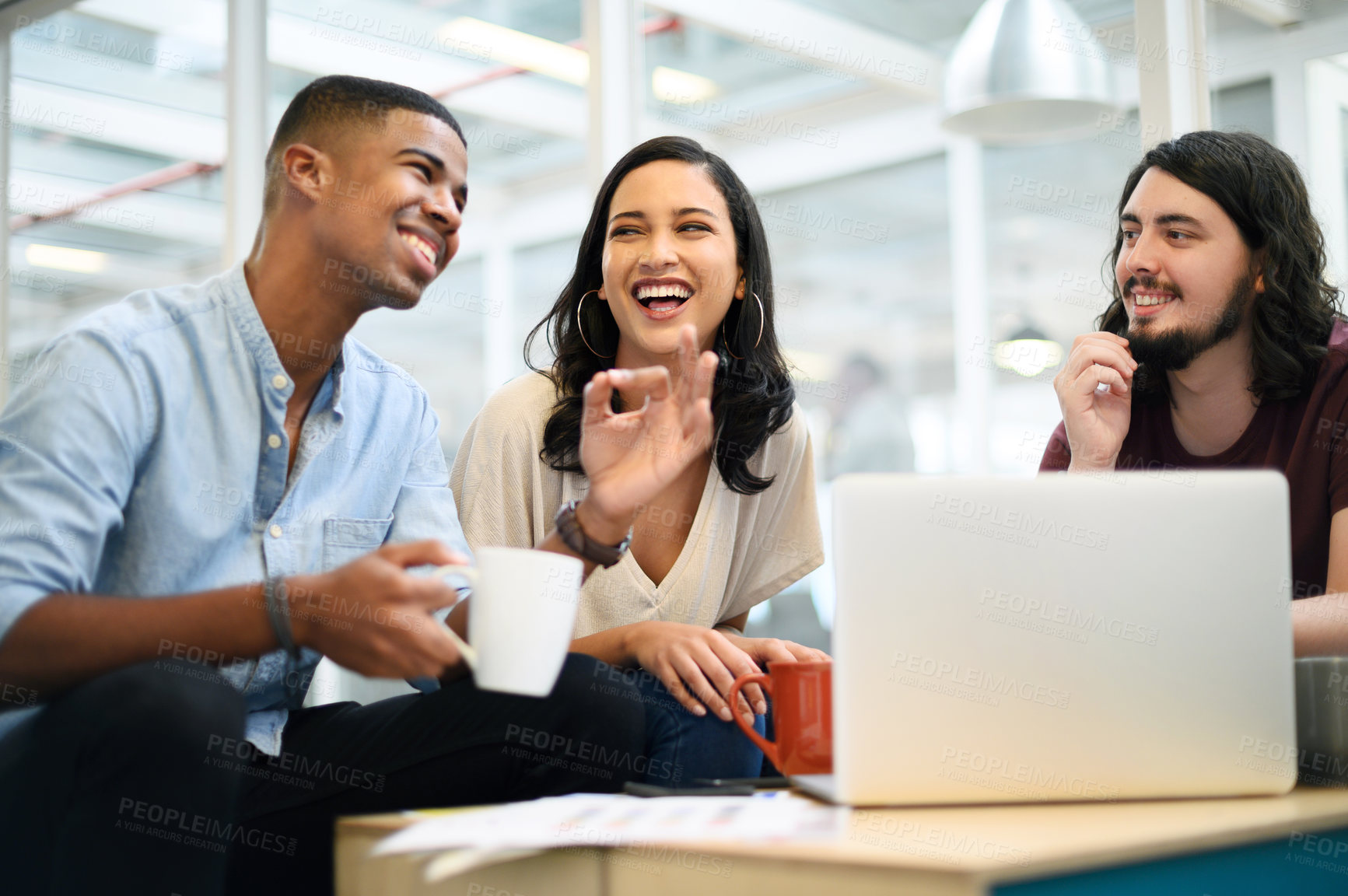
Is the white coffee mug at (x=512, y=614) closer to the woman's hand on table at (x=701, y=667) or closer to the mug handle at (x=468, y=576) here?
the mug handle at (x=468, y=576)

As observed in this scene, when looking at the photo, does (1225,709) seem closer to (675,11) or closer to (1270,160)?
(1270,160)

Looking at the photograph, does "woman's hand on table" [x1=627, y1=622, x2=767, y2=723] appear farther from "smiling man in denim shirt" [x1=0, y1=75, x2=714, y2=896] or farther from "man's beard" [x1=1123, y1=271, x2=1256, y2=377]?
"man's beard" [x1=1123, y1=271, x2=1256, y2=377]

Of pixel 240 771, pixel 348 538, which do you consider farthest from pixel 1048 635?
pixel 348 538

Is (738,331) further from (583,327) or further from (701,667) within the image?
(701,667)

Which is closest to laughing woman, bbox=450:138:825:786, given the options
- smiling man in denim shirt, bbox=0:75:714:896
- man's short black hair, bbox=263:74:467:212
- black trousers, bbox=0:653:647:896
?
smiling man in denim shirt, bbox=0:75:714:896

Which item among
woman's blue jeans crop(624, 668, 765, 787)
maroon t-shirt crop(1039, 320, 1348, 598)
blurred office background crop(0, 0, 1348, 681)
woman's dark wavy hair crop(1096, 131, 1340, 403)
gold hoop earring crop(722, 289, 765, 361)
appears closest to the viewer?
woman's blue jeans crop(624, 668, 765, 787)

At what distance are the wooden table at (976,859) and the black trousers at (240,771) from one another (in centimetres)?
15

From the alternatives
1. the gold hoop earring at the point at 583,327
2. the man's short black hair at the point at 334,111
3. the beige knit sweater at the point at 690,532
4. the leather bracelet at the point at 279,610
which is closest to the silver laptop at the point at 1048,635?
the leather bracelet at the point at 279,610

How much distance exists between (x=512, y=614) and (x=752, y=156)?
424cm

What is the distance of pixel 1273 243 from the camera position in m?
1.82

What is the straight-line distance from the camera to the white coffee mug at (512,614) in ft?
3.14

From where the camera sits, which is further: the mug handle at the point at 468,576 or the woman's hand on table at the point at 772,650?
the woman's hand on table at the point at 772,650

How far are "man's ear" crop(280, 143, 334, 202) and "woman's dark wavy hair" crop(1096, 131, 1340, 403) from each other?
1247mm

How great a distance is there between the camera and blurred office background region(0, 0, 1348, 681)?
2.74m
